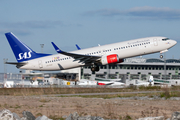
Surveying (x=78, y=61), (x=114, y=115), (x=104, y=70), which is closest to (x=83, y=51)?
(x=78, y=61)

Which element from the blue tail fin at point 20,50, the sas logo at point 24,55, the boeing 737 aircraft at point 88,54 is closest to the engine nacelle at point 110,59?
the boeing 737 aircraft at point 88,54

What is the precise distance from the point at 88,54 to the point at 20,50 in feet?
39.2

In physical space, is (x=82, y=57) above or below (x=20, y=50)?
below

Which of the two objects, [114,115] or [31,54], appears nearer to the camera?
[114,115]

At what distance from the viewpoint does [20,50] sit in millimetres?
46531

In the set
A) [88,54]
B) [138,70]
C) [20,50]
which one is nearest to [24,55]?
[20,50]

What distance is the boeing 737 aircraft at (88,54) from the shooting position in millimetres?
39125

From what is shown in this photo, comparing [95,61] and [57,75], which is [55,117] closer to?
[95,61]

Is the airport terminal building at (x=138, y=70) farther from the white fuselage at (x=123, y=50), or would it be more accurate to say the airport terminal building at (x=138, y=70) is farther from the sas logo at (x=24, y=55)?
the white fuselage at (x=123, y=50)

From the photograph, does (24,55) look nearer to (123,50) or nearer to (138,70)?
(123,50)

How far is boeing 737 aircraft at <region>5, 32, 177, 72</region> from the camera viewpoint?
39125 millimetres

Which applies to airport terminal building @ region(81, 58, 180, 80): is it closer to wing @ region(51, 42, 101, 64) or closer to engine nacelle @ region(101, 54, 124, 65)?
wing @ region(51, 42, 101, 64)

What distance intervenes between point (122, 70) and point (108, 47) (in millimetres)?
80327

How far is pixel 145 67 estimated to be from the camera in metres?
122
